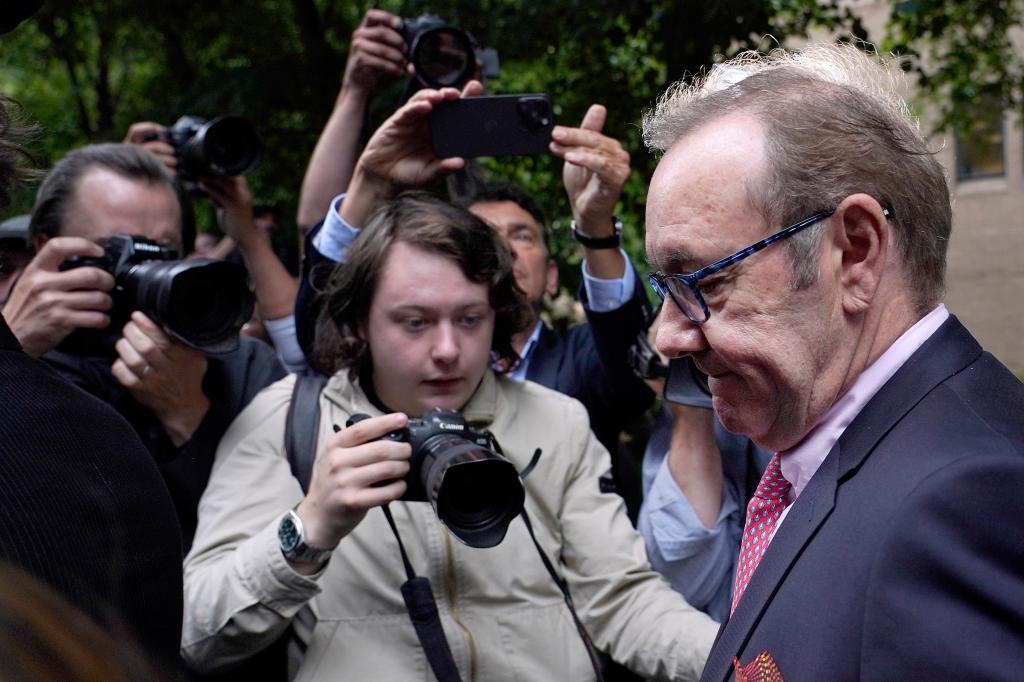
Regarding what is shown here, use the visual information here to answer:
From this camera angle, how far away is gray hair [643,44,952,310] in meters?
1.58

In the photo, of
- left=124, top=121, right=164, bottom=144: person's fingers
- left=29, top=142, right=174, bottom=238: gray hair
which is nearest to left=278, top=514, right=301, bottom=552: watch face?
left=29, top=142, right=174, bottom=238: gray hair

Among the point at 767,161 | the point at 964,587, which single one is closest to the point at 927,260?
the point at 767,161

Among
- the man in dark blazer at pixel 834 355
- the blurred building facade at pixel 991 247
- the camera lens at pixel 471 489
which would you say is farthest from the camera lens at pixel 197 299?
the blurred building facade at pixel 991 247

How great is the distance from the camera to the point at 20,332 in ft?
8.82

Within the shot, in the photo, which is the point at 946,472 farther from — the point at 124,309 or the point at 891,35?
the point at 891,35

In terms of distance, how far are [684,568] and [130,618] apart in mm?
1728

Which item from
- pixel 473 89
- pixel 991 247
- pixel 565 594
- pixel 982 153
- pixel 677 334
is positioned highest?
pixel 473 89

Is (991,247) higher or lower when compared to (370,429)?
lower

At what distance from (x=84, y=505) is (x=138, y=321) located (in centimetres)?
150

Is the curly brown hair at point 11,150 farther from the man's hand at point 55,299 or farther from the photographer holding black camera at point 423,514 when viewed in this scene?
the man's hand at point 55,299

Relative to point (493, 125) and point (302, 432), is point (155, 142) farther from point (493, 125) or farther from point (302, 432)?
point (302, 432)

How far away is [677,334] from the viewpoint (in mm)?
1725

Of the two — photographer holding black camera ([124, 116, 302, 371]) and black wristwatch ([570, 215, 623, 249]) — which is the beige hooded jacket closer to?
black wristwatch ([570, 215, 623, 249])

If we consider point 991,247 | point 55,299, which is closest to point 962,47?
point 55,299
